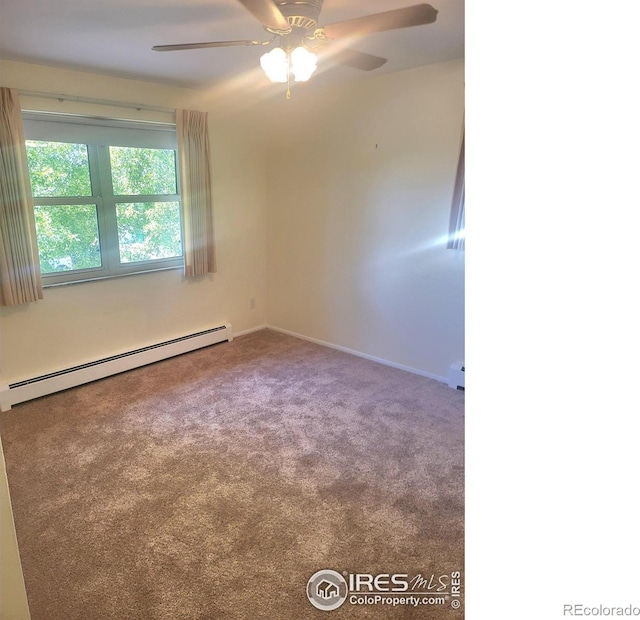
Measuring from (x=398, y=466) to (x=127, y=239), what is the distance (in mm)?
2785

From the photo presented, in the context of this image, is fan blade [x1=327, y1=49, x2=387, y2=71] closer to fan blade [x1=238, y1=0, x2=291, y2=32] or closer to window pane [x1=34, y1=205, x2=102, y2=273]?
fan blade [x1=238, y1=0, x2=291, y2=32]

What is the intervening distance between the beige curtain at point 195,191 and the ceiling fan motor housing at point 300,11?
2.31 metres

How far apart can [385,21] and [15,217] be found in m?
2.66

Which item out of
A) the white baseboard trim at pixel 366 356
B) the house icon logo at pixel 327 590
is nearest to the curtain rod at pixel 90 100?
the white baseboard trim at pixel 366 356

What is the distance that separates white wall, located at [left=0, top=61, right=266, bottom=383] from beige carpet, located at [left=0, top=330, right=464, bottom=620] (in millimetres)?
381

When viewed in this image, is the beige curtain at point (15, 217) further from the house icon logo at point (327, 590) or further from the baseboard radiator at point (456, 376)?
the baseboard radiator at point (456, 376)

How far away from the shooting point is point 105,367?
3732mm

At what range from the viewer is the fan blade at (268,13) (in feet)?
5.27

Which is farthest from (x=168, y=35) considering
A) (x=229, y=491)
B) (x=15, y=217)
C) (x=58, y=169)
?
(x=229, y=491)

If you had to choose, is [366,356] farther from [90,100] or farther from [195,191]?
[90,100]

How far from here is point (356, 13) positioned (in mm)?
2230

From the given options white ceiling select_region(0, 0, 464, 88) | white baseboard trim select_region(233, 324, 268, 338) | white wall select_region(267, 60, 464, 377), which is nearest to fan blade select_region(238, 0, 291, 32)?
white ceiling select_region(0, 0, 464, 88)
